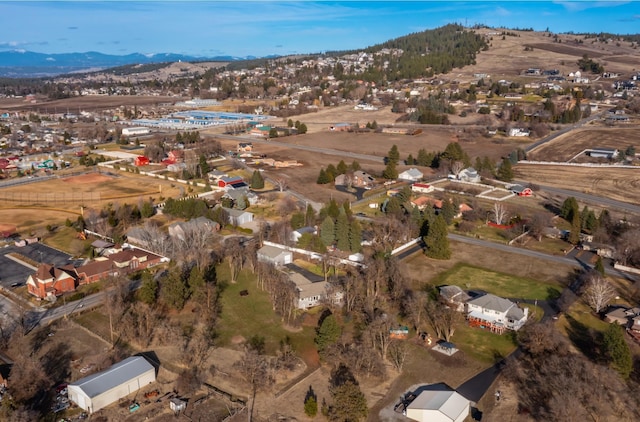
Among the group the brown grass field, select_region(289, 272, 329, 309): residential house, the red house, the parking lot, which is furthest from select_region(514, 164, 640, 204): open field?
the parking lot

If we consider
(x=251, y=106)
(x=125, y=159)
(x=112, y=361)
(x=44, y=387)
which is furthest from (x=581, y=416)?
(x=251, y=106)

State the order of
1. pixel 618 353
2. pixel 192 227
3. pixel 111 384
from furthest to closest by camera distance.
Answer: pixel 192 227 < pixel 618 353 < pixel 111 384

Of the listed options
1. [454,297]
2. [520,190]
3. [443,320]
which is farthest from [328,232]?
[520,190]

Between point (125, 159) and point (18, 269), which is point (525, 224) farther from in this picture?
point (125, 159)

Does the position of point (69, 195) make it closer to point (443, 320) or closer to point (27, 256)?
point (27, 256)

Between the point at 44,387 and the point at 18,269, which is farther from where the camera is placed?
the point at 18,269

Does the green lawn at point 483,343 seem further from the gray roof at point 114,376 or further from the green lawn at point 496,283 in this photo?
the gray roof at point 114,376
